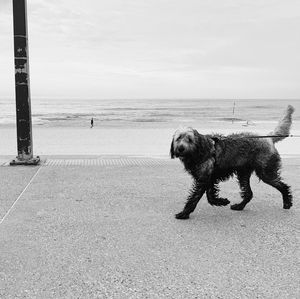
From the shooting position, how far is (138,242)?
4168 millimetres

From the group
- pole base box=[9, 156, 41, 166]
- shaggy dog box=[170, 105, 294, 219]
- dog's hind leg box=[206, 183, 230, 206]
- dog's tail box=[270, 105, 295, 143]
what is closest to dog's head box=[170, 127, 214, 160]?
shaggy dog box=[170, 105, 294, 219]

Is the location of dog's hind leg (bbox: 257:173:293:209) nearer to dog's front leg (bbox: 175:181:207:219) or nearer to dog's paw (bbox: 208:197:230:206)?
dog's paw (bbox: 208:197:230:206)

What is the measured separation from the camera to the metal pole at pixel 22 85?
818 centimetres

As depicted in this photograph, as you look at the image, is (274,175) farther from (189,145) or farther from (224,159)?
(189,145)

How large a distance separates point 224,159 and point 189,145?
0.66 meters

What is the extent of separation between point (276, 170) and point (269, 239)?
1.43 meters

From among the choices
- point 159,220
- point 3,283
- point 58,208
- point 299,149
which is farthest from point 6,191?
point 299,149

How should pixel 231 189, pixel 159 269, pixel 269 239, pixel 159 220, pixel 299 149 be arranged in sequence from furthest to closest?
pixel 299 149
pixel 231 189
pixel 159 220
pixel 269 239
pixel 159 269

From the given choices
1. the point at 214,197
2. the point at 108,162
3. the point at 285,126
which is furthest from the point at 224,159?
the point at 108,162

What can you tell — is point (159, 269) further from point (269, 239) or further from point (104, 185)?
point (104, 185)

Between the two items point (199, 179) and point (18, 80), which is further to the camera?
point (18, 80)

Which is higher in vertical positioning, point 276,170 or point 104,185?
point 276,170

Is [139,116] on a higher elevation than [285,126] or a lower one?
lower

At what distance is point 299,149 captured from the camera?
1151cm
